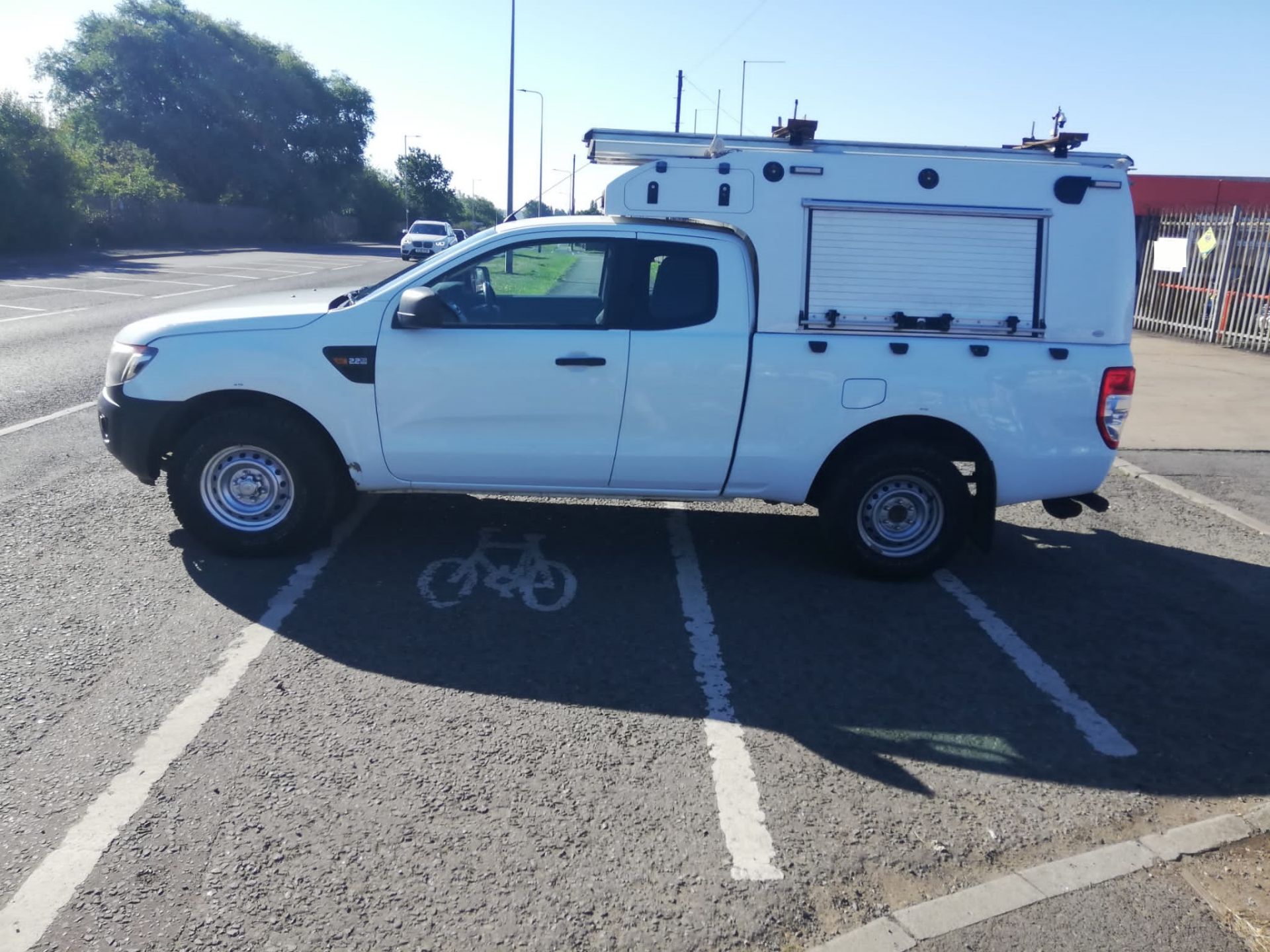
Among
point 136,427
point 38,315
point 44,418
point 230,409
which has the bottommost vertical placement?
point 44,418

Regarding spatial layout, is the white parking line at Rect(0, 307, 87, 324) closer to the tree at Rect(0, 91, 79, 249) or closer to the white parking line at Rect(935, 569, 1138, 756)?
the white parking line at Rect(935, 569, 1138, 756)

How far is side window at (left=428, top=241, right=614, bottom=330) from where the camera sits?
5.80 metres

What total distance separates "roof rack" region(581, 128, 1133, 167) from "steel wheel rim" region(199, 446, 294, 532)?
98.4 inches

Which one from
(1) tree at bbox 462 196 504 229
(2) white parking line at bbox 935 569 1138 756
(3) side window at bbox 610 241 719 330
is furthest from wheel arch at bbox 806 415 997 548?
(1) tree at bbox 462 196 504 229

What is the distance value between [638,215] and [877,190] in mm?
1293

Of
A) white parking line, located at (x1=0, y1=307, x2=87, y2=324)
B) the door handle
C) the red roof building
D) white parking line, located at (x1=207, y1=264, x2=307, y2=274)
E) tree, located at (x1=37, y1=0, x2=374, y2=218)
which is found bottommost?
white parking line, located at (x1=0, y1=307, x2=87, y2=324)

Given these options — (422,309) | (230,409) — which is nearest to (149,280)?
(230,409)

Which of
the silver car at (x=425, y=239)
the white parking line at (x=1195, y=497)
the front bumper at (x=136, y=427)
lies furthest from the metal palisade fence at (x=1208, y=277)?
the silver car at (x=425, y=239)

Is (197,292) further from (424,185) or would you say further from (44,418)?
(424,185)

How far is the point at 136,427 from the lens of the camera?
580cm

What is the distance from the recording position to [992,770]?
13.4 ft

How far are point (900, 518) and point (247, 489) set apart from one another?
367 cm

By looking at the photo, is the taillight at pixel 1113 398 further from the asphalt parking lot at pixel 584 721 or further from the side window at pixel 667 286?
the side window at pixel 667 286

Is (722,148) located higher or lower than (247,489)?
higher
